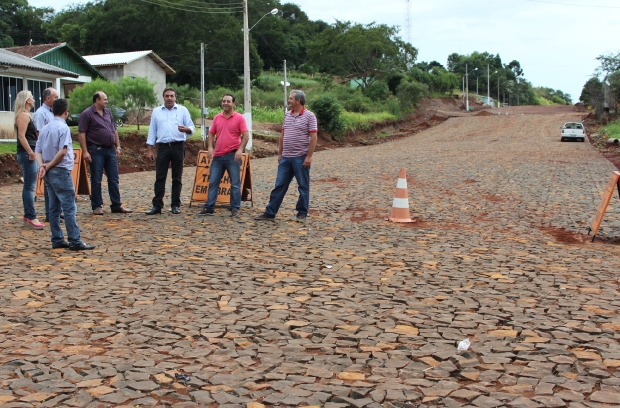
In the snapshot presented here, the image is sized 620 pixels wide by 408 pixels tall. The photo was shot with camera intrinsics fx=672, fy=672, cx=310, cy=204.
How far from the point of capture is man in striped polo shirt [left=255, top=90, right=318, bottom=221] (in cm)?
1020

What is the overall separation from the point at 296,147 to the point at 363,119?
37.5 m

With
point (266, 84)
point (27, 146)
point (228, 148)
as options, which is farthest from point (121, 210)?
point (266, 84)

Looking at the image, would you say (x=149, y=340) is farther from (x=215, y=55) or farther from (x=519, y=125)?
(x=215, y=55)

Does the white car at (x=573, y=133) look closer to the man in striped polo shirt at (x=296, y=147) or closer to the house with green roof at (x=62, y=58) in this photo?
the house with green roof at (x=62, y=58)

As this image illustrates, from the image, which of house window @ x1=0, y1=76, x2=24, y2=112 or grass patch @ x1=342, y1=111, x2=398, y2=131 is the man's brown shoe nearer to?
house window @ x1=0, y1=76, x2=24, y2=112

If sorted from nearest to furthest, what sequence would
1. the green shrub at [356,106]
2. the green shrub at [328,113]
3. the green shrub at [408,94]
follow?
the green shrub at [328,113] < the green shrub at [356,106] < the green shrub at [408,94]

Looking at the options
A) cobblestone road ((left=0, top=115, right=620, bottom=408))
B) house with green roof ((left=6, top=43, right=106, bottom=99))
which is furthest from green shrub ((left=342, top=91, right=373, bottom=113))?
cobblestone road ((left=0, top=115, right=620, bottom=408))

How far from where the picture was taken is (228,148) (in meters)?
10.4

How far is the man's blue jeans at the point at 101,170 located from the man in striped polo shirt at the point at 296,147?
7.76 feet

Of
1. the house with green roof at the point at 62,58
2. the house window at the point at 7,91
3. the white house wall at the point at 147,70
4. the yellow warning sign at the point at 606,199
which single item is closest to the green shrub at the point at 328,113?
the white house wall at the point at 147,70

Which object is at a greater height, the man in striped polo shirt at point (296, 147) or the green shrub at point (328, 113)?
the green shrub at point (328, 113)

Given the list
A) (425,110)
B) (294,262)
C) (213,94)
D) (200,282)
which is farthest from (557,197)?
(425,110)

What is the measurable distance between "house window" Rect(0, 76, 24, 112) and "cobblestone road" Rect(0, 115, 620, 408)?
56.1 ft

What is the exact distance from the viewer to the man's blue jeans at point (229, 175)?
1052cm
